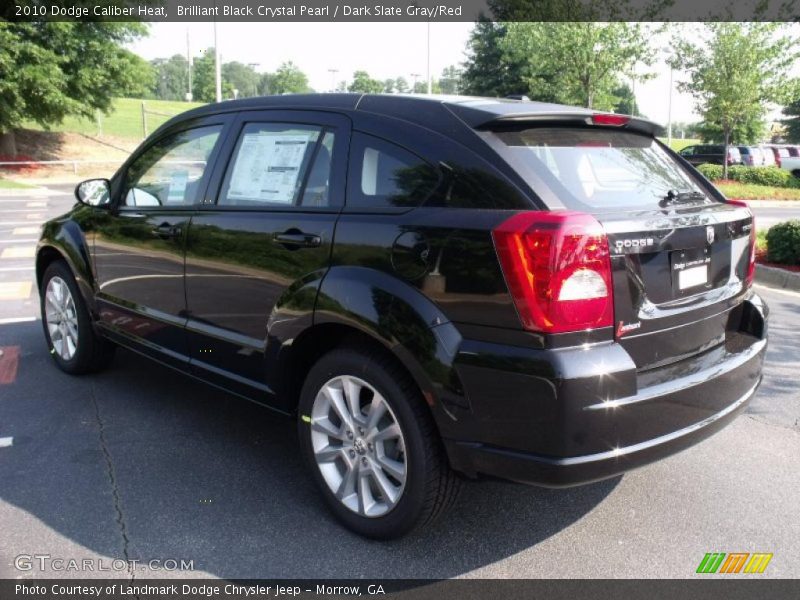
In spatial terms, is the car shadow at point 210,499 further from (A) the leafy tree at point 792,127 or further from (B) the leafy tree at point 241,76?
(B) the leafy tree at point 241,76

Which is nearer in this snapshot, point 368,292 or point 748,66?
point 368,292

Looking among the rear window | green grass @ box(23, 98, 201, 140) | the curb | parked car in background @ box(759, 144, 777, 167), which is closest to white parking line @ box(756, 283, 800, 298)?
the curb

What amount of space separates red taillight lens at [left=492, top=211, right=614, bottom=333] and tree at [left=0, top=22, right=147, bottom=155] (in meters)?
30.3

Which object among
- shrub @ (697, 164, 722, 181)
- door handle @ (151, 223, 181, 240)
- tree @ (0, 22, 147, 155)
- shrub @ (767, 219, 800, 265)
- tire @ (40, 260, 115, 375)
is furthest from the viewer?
tree @ (0, 22, 147, 155)

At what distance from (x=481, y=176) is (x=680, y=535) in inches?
68.9

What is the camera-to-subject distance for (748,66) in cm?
2122

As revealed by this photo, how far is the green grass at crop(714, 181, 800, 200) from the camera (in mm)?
22656

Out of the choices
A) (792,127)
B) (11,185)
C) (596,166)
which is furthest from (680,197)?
(792,127)

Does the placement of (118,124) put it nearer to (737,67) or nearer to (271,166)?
(737,67)

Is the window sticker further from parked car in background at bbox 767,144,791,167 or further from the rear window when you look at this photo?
parked car in background at bbox 767,144,791,167

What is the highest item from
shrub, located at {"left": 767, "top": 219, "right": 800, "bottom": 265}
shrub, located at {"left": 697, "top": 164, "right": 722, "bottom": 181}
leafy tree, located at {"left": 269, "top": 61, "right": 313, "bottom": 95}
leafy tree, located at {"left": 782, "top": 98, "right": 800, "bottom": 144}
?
leafy tree, located at {"left": 269, "top": 61, "right": 313, "bottom": 95}

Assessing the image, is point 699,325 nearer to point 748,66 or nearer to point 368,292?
point 368,292

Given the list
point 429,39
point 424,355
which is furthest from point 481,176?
point 429,39

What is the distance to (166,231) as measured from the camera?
12.7 ft
